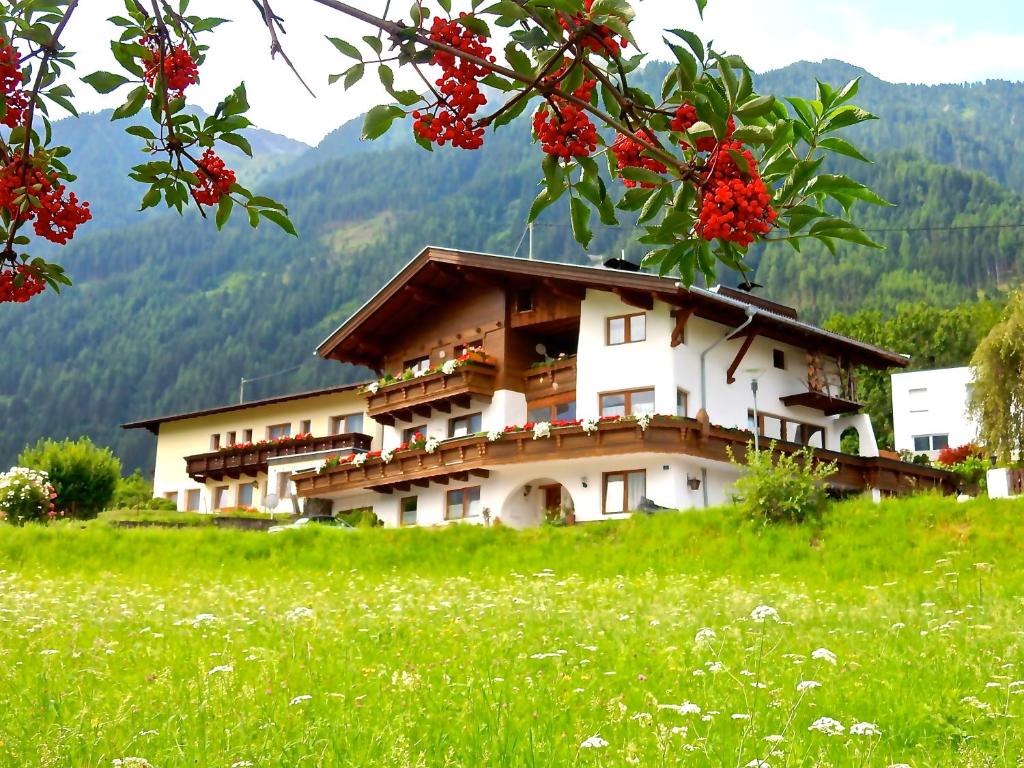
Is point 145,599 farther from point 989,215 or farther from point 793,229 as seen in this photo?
point 989,215

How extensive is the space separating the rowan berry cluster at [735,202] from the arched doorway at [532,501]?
114 ft

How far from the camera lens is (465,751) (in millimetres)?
6180

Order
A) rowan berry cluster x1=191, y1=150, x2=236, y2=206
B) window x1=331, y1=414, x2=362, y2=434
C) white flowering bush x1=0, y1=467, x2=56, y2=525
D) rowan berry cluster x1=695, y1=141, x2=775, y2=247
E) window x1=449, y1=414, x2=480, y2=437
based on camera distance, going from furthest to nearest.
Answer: window x1=331, y1=414, x2=362, y2=434 < window x1=449, y1=414, x2=480, y2=437 < white flowering bush x1=0, y1=467, x2=56, y2=525 < rowan berry cluster x1=191, y1=150, x2=236, y2=206 < rowan berry cluster x1=695, y1=141, x2=775, y2=247

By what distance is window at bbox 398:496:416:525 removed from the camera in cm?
4231

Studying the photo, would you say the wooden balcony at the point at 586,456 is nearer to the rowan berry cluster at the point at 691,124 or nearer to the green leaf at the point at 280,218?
the green leaf at the point at 280,218

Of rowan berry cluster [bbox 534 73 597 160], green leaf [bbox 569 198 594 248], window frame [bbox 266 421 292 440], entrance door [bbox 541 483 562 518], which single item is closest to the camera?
rowan berry cluster [bbox 534 73 597 160]

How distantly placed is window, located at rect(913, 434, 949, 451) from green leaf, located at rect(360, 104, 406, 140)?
6416cm

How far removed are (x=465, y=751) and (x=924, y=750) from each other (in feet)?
10.3

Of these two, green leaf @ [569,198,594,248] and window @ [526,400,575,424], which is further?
window @ [526,400,575,424]

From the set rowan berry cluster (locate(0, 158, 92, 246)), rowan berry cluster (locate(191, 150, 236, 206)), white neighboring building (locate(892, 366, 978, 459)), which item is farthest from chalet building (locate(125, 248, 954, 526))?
rowan berry cluster (locate(0, 158, 92, 246))

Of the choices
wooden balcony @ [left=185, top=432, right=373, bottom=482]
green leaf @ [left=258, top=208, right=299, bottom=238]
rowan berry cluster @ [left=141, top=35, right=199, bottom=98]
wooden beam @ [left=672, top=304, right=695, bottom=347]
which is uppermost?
wooden beam @ [left=672, top=304, right=695, bottom=347]

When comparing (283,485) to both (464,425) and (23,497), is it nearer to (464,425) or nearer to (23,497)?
(464,425)

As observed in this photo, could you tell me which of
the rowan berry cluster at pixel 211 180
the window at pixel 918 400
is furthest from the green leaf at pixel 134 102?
the window at pixel 918 400

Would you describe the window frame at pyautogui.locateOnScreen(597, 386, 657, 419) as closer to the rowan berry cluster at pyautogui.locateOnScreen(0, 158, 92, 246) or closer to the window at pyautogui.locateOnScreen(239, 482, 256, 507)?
the window at pyautogui.locateOnScreen(239, 482, 256, 507)
